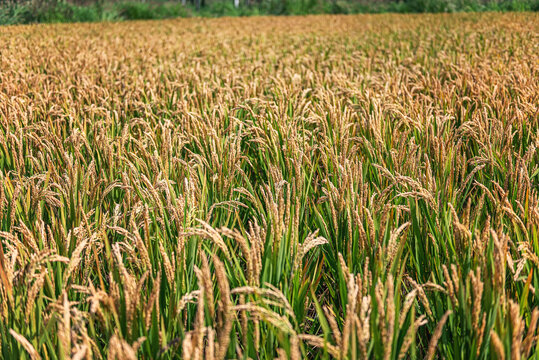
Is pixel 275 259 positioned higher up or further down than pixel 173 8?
further down

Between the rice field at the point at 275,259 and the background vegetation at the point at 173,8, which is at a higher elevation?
→ the background vegetation at the point at 173,8

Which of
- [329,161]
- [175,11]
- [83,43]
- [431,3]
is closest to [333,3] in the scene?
[431,3]

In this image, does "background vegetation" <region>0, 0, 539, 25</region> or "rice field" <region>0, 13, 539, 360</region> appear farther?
"background vegetation" <region>0, 0, 539, 25</region>

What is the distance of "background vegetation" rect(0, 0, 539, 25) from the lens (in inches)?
611

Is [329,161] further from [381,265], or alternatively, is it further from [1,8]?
[1,8]

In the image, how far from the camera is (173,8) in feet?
76.5

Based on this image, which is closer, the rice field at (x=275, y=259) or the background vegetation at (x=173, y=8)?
the rice field at (x=275, y=259)

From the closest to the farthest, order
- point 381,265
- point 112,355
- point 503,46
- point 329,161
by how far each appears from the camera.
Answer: point 112,355, point 381,265, point 329,161, point 503,46

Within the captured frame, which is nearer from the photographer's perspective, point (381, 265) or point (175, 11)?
point (381, 265)

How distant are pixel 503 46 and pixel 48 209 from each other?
6.16 metres

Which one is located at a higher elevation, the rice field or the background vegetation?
the background vegetation

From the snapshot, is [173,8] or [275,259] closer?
[275,259]

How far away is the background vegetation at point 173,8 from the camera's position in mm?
15523

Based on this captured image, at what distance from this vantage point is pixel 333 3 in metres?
27.1
